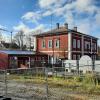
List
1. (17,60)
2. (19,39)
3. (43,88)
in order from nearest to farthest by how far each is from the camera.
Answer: (43,88) → (17,60) → (19,39)

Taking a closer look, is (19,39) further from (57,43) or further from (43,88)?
(43,88)

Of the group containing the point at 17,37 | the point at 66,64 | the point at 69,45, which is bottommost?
the point at 66,64

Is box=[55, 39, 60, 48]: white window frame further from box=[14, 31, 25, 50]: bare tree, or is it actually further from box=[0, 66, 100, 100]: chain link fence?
box=[14, 31, 25, 50]: bare tree

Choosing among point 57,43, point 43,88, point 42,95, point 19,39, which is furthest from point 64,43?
point 19,39

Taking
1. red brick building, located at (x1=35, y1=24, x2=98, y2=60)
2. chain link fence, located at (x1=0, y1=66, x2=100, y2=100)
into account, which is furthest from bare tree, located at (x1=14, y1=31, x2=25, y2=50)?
chain link fence, located at (x1=0, y1=66, x2=100, y2=100)

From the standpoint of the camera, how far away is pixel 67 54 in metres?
55.3

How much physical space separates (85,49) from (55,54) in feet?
24.2

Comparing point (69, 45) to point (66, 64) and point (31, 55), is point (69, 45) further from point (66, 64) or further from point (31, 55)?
point (66, 64)

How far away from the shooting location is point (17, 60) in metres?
47.4

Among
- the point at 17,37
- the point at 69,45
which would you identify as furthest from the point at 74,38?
the point at 17,37

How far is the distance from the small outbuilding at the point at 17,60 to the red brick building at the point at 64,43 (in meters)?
5.83

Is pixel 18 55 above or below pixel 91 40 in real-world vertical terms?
below

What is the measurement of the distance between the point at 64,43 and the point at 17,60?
12.1 m

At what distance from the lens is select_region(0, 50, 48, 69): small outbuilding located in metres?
45.8
